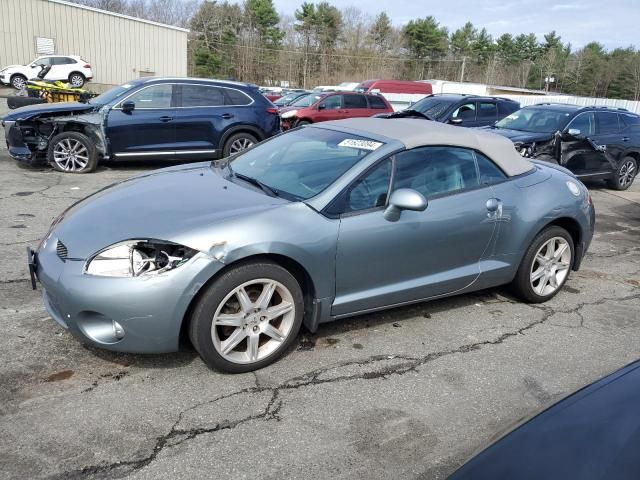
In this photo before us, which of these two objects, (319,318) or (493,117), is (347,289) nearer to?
(319,318)

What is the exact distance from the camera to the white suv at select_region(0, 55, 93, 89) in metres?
27.2

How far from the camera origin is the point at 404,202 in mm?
3486

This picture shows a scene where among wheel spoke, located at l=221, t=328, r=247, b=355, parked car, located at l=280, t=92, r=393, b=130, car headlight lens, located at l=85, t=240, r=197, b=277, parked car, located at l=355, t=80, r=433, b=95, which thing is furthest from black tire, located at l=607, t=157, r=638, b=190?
parked car, located at l=355, t=80, r=433, b=95

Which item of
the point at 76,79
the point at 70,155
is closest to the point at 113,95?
the point at 70,155

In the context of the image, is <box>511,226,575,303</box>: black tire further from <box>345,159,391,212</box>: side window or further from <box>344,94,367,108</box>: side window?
<box>344,94,367,108</box>: side window

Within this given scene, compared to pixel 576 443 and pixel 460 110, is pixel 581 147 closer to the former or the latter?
pixel 460 110

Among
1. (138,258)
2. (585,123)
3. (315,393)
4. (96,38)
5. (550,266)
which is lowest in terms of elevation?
(315,393)

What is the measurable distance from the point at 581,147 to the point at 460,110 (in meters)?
3.92

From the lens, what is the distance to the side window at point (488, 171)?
13.9 feet

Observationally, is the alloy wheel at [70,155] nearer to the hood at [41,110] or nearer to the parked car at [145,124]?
the parked car at [145,124]

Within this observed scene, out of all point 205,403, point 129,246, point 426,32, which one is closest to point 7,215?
point 129,246

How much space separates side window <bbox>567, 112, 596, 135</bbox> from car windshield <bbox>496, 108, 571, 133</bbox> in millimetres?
159

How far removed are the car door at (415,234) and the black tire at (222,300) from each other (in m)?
0.42

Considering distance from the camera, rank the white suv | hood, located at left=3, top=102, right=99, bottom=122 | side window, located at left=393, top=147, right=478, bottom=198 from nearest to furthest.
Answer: side window, located at left=393, top=147, right=478, bottom=198
hood, located at left=3, top=102, right=99, bottom=122
the white suv
